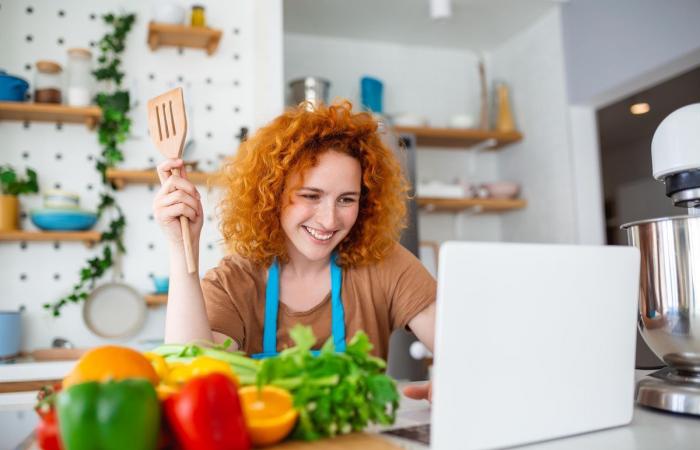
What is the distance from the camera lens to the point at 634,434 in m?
0.77

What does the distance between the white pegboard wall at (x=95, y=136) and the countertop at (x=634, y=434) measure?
2.18 meters

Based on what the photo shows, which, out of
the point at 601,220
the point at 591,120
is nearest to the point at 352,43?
the point at 591,120

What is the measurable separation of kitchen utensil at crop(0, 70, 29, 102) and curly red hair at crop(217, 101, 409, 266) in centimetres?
165

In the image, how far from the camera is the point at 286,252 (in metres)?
1.42

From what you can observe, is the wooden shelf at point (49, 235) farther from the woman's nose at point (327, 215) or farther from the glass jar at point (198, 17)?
the woman's nose at point (327, 215)

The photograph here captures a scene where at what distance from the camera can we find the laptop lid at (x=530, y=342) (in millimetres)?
628

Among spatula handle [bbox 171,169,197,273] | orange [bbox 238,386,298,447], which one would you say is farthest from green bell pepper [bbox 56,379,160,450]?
spatula handle [bbox 171,169,197,273]

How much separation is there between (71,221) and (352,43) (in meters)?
2.01

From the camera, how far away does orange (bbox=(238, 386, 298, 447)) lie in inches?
24.9

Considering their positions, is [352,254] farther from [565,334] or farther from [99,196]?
[99,196]

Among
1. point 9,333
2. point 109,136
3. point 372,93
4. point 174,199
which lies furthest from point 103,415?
point 372,93

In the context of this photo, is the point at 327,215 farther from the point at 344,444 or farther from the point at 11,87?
the point at 11,87

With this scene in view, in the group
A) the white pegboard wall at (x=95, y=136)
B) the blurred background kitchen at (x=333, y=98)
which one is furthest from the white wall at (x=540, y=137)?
the white pegboard wall at (x=95, y=136)

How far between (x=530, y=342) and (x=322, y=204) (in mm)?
676
